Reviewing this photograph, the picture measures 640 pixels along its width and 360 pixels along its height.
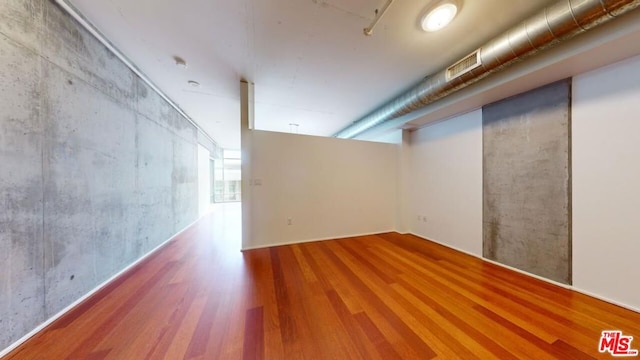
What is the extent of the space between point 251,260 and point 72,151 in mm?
2243

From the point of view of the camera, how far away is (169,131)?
3795 millimetres

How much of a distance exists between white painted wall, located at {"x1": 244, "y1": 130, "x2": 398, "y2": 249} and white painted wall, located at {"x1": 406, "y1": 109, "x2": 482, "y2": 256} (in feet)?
1.82

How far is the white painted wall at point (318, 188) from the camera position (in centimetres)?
342

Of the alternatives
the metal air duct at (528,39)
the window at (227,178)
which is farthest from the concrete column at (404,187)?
the window at (227,178)

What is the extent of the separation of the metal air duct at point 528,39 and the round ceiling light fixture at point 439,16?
1.88 feet

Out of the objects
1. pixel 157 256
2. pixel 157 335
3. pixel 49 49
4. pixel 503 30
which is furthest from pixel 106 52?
pixel 503 30

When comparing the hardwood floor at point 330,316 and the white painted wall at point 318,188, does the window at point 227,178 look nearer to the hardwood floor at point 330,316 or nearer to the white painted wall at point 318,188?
the white painted wall at point 318,188

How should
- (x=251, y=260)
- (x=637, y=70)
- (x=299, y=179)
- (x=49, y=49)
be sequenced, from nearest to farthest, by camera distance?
(x=49, y=49) < (x=637, y=70) < (x=251, y=260) < (x=299, y=179)

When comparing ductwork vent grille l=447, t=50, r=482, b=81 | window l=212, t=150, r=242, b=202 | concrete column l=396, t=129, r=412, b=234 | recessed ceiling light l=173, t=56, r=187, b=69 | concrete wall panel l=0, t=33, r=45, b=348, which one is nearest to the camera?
concrete wall panel l=0, t=33, r=45, b=348

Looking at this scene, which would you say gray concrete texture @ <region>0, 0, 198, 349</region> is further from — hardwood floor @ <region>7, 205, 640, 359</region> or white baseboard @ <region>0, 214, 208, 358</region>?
hardwood floor @ <region>7, 205, 640, 359</region>

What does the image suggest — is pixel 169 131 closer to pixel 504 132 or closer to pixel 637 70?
pixel 504 132

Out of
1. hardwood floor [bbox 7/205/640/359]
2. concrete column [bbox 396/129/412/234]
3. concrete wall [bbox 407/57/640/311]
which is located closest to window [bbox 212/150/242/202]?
hardwood floor [bbox 7/205/640/359]

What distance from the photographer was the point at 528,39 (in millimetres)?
1723

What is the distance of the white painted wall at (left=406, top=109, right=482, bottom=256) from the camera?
10.1 feet
